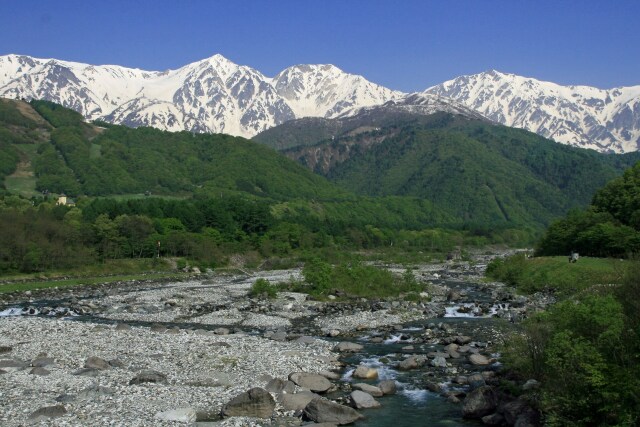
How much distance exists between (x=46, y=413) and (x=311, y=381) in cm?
1289

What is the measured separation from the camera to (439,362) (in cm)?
3753

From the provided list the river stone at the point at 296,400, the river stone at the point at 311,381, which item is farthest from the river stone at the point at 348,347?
the river stone at the point at 296,400

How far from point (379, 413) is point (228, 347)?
1567cm

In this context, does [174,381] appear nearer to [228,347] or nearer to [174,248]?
[228,347]

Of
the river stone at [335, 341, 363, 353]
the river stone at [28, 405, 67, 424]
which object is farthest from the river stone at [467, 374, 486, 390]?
the river stone at [28, 405, 67, 424]

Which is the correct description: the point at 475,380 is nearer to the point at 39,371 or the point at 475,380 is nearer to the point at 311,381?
the point at 311,381

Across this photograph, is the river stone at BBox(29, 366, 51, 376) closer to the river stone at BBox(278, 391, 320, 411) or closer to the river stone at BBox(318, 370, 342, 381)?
the river stone at BBox(278, 391, 320, 411)

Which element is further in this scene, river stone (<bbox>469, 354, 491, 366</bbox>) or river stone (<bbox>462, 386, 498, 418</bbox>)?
river stone (<bbox>469, 354, 491, 366</bbox>)

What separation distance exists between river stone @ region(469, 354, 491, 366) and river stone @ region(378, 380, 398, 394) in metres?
7.45

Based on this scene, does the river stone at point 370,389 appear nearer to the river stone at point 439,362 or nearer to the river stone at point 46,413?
the river stone at point 439,362

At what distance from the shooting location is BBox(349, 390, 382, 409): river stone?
2897 cm

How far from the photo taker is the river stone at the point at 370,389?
31203 mm

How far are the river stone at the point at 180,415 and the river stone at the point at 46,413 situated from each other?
13.8 ft

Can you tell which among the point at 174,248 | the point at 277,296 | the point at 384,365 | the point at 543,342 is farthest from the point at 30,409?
the point at 174,248
